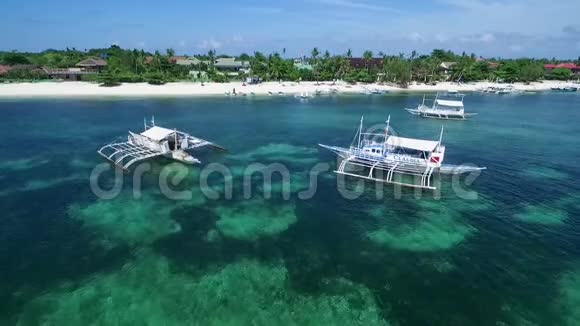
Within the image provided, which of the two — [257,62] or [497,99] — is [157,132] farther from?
[497,99]

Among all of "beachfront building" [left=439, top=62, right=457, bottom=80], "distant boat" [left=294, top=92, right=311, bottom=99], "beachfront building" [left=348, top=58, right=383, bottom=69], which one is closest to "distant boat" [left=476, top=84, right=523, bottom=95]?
"beachfront building" [left=439, top=62, right=457, bottom=80]

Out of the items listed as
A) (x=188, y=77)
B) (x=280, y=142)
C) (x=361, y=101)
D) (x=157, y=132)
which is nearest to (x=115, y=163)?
(x=157, y=132)

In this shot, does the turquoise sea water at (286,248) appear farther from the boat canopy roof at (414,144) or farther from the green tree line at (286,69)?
the green tree line at (286,69)

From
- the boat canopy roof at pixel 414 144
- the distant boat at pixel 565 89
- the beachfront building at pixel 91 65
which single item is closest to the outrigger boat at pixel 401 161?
the boat canopy roof at pixel 414 144

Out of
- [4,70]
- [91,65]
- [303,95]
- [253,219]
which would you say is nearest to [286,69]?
[303,95]

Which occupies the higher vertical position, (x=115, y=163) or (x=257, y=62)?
(x=257, y=62)

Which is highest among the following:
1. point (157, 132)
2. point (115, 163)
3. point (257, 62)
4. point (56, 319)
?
point (257, 62)

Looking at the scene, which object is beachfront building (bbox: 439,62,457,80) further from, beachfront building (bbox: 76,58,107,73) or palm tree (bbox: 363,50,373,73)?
beachfront building (bbox: 76,58,107,73)
